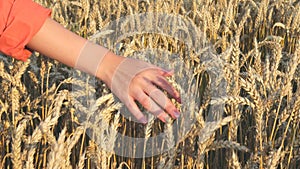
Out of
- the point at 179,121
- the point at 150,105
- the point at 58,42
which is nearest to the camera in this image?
the point at 150,105

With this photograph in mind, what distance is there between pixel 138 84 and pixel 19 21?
10.9 inches

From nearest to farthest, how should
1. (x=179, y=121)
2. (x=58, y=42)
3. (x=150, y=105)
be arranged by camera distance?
1. (x=150, y=105)
2. (x=58, y=42)
3. (x=179, y=121)

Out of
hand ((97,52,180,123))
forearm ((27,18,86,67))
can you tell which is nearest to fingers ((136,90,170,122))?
hand ((97,52,180,123))

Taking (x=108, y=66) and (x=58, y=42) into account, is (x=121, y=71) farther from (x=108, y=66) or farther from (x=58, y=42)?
(x=58, y=42)

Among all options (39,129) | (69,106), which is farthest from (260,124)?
(69,106)

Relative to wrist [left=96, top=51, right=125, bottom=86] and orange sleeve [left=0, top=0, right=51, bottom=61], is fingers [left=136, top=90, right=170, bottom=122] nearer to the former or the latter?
wrist [left=96, top=51, right=125, bottom=86]

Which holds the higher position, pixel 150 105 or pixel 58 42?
pixel 58 42

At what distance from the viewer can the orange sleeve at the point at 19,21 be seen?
1147 millimetres

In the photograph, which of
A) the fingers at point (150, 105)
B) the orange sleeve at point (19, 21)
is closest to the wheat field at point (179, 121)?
the fingers at point (150, 105)

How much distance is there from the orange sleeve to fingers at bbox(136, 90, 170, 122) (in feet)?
0.87

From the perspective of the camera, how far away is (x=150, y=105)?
1.08 meters

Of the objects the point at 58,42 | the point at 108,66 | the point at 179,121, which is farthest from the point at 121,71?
the point at 179,121

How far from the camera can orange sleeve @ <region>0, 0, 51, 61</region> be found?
1147 millimetres

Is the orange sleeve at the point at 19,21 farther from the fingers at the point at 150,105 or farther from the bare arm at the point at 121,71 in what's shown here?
the fingers at the point at 150,105
